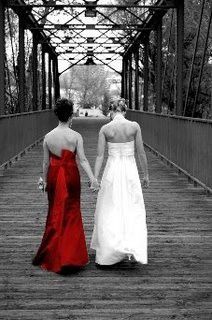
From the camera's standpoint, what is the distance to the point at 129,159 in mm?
6461

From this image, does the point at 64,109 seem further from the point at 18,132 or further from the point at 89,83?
the point at 89,83

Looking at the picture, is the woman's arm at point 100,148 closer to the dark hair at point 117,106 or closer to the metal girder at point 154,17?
the dark hair at point 117,106

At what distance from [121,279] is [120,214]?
651mm

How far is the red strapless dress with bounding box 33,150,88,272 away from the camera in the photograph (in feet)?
20.0

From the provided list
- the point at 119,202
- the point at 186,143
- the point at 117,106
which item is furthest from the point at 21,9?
the point at 119,202

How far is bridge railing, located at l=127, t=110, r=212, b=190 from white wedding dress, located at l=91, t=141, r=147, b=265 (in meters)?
4.33

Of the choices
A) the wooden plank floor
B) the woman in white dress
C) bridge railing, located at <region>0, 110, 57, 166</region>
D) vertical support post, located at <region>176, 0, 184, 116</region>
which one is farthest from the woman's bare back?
vertical support post, located at <region>176, 0, 184, 116</region>

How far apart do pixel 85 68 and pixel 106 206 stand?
107 m

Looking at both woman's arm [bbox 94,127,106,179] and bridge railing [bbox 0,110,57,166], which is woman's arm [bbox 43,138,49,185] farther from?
bridge railing [bbox 0,110,57,166]

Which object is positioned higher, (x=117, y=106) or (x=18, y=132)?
(x=117, y=106)

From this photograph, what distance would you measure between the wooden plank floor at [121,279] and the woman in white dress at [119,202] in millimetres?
180

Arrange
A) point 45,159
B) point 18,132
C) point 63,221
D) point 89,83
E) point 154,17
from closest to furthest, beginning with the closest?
point 63,221 → point 45,159 → point 18,132 → point 154,17 → point 89,83

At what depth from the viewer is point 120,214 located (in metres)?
6.34

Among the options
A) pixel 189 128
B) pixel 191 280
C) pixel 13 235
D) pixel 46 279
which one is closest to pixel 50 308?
pixel 46 279
